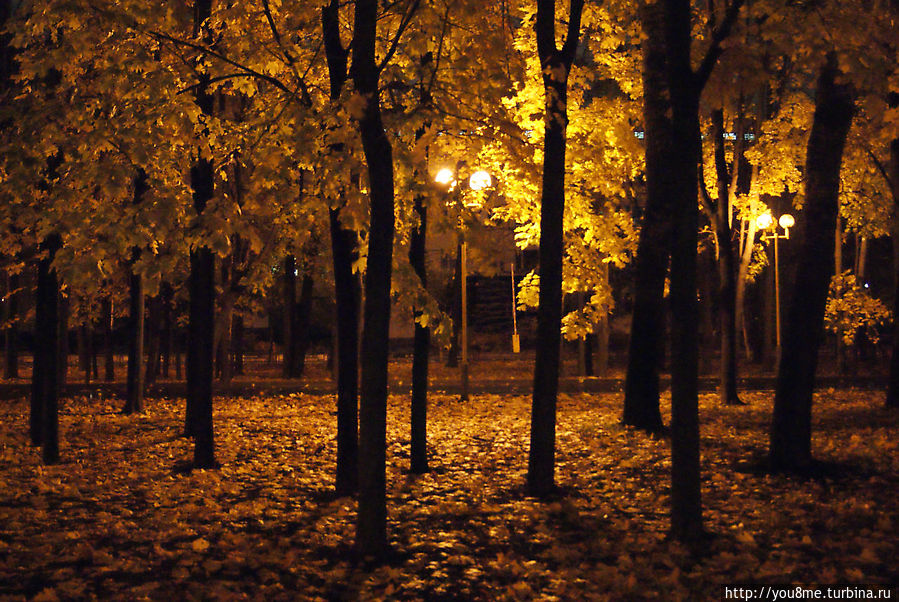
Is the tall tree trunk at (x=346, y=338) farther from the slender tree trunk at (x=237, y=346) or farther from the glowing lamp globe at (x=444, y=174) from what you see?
the slender tree trunk at (x=237, y=346)

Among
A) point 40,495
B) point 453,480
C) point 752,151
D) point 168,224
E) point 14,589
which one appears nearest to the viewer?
point 14,589

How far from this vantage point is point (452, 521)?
833 cm

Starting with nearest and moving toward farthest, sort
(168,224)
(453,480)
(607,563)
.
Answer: (607,563) < (168,224) < (453,480)

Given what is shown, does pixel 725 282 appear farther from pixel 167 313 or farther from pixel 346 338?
pixel 167 313

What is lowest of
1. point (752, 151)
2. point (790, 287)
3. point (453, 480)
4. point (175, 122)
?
point (453, 480)

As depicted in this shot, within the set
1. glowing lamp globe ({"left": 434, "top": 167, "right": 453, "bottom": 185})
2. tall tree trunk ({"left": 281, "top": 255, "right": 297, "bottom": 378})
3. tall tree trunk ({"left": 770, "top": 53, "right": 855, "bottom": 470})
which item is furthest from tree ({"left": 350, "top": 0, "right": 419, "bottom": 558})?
tall tree trunk ({"left": 281, "top": 255, "right": 297, "bottom": 378})

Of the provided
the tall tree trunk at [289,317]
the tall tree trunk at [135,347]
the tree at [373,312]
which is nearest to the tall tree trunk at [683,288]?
the tree at [373,312]

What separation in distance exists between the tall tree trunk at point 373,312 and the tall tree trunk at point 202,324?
15.9 feet

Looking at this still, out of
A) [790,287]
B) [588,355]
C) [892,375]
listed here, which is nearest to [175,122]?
[790,287]

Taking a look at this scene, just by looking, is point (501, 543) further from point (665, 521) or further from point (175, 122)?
point (175, 122)

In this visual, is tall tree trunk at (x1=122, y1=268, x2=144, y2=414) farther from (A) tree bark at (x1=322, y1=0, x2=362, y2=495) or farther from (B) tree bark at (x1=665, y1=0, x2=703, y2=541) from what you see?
(B) tree bark at (x1=665, y1=0, x2=703, y2=541)

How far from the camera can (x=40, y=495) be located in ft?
30.3

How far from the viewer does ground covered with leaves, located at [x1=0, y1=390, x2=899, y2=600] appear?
6.15 metres

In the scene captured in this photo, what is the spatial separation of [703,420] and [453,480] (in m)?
6.19
